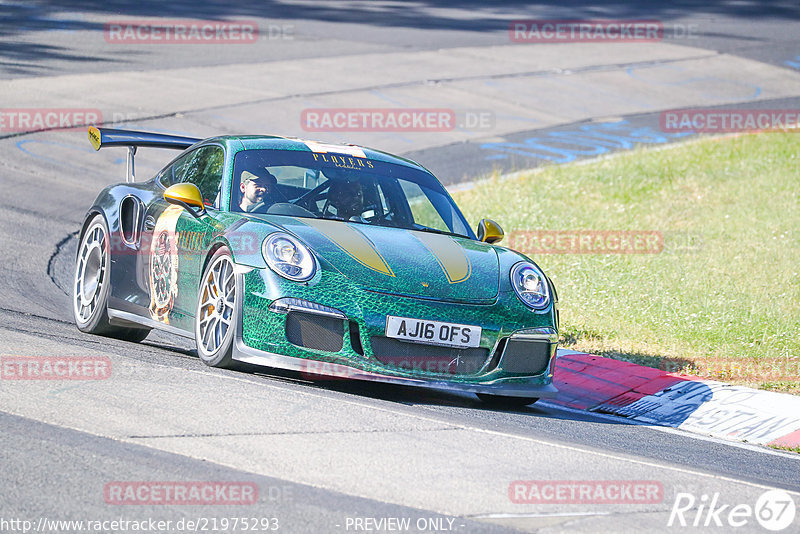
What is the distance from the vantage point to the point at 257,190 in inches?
279

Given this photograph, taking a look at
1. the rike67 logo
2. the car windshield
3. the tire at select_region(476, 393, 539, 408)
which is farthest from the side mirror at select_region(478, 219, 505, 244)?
the rike67 logo

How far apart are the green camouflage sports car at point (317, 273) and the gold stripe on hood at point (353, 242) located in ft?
0.04

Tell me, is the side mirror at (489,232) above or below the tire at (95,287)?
above

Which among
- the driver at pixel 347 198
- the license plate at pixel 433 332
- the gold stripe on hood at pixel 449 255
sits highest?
the driver at pixel 347 198

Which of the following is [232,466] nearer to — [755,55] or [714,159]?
[714,159]

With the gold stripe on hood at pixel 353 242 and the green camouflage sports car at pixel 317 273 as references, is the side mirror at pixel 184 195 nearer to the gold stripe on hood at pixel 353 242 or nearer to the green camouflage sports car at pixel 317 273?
the green camouflage sports car at pixel 317 273

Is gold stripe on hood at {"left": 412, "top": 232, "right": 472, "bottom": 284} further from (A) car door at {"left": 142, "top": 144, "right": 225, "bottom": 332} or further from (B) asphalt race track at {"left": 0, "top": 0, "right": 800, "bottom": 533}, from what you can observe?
(A) car door at {"left": 142, "top": 144, "right": 225, "bottom": 332}

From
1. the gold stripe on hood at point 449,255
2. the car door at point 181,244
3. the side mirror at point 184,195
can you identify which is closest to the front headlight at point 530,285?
the gold stripe on hood at point 449,255

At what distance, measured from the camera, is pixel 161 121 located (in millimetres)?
17344

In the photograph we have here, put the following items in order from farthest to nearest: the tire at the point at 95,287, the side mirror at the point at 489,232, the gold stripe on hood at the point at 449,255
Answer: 1. the tire at the point at 95,287
2. the side mirror at the point at 489,232
3. the gold stripe on hood at the point at 449,255

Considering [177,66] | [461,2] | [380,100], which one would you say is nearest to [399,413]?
[380,100]

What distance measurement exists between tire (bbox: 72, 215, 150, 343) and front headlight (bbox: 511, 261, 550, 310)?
274 centimetres

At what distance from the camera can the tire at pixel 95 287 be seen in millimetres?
7766

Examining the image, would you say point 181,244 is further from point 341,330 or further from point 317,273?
point 341,330
